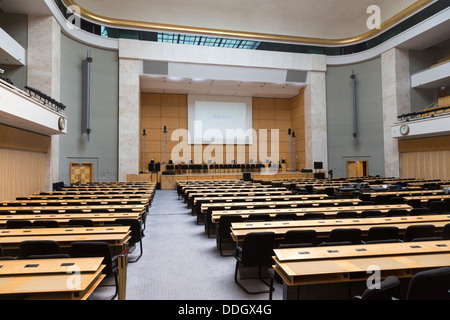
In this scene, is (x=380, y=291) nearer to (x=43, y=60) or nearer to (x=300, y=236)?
(x=300, y=236)

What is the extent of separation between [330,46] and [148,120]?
15.0m

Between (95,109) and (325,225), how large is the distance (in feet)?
52.6

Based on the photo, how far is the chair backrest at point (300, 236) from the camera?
3.30 meters

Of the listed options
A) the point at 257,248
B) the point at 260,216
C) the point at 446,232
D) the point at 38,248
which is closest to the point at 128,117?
the point at 260,216

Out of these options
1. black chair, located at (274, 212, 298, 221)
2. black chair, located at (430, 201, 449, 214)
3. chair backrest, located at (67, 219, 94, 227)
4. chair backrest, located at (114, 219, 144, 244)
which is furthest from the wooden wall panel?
black chair, located at (430, 201, 449, 214)

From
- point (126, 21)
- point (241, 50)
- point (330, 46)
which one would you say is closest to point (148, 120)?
point (126, 21)

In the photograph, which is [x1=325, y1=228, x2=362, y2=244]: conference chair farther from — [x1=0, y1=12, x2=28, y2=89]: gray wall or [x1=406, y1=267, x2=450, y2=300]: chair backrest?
[x1=0, y1=12, x2=28, y2=89]: gray wall

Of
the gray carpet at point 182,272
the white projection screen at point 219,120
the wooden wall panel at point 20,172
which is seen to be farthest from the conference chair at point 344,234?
the white projection screen at point 219,120

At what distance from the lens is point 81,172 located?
609 inches

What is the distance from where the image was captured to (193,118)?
2081cm

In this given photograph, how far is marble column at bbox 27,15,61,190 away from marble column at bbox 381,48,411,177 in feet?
63.5

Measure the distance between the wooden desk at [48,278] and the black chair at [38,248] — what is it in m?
0.47

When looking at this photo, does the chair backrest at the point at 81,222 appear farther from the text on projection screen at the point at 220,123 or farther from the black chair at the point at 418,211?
the text on projection screen at the point at 220,123

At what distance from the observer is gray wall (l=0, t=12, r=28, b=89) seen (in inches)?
487
